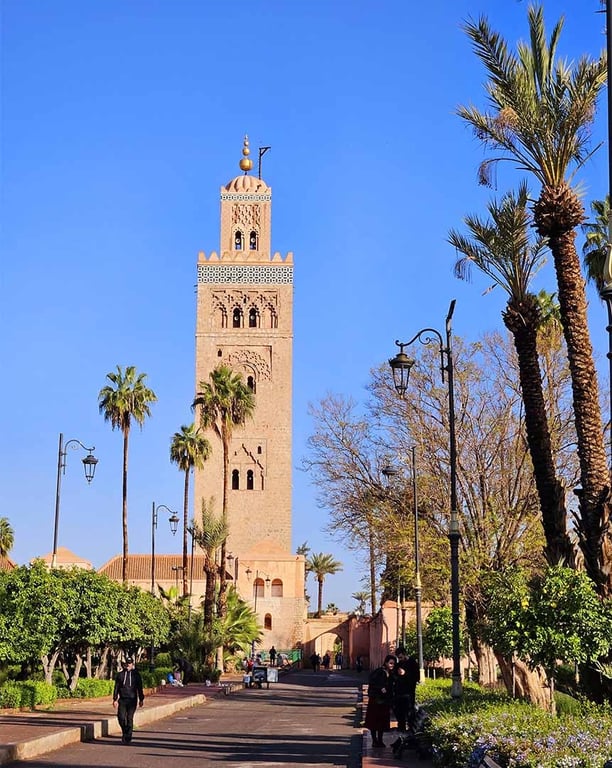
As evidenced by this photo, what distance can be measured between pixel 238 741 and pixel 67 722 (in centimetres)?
349

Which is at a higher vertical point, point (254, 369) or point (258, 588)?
point (254, 369)

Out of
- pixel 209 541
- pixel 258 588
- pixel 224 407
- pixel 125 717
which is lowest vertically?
pixel 125 717

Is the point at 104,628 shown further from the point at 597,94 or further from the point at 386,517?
the point at 597,94

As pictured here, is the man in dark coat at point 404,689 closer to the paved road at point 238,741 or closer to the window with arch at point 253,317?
the paved road at point 238,741

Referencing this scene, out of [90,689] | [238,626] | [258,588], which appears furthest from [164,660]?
[258,588]

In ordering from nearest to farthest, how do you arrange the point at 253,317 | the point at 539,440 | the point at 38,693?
the point at 539,440 < the point at 38,693 < the point at 253,317

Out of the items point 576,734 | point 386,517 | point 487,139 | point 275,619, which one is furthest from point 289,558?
point 576,734

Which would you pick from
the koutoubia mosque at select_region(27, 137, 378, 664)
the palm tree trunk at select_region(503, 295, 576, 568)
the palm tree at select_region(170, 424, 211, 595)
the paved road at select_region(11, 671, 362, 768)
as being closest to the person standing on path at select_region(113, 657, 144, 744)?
the paved road at select_region(11, 671, 362, 768)

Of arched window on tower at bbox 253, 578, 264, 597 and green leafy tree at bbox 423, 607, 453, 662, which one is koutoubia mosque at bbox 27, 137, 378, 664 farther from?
green leafy tree at bbox 423, 607, 453, 662

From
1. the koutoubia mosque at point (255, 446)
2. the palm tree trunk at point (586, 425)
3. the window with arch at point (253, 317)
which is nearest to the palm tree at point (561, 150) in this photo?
the palm tree trunk at point (586, 425)

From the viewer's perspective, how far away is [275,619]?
70.2m

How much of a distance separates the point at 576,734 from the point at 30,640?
18279 millimetres

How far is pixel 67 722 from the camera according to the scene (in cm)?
1992

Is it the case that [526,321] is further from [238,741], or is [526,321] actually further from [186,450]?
[186,450]
